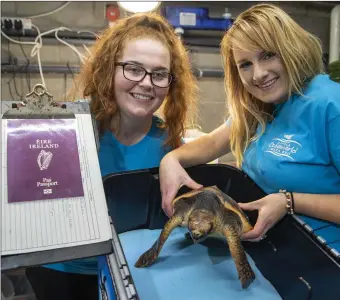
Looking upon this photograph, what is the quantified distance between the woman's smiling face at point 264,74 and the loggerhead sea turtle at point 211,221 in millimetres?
269

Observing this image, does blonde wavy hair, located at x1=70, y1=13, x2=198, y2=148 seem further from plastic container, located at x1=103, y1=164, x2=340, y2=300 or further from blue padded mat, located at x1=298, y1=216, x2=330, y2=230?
blue padded mat, located at x1=298, y1=216, x2=330, y2=230

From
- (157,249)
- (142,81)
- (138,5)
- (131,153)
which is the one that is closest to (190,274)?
(157,249)

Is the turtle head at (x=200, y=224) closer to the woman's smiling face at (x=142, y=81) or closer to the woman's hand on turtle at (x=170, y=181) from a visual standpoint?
the woman's hand on turtle at (x=170, y=181)

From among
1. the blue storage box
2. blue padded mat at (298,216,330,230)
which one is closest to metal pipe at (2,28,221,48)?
the blue storage box

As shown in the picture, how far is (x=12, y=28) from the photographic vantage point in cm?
183

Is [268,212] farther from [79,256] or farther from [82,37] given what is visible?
[82,37]

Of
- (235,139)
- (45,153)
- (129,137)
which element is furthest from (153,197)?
(45,153)

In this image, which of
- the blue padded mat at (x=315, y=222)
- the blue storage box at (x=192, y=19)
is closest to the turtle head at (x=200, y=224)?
the blue padded mat at (x=315, y=222)

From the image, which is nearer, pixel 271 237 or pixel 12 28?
pixel 271 237

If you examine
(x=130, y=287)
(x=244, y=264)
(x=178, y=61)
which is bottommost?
(x=244, y=264)

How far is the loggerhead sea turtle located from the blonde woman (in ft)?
0.09

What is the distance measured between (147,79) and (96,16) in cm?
137

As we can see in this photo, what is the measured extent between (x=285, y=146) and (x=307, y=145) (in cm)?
5

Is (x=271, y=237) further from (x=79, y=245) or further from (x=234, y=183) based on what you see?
(x=79, y=245)
